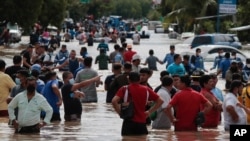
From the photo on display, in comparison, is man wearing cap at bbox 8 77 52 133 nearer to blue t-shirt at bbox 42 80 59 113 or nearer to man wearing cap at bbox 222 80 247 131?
blue t-shirt at bbox 42 80 59 113

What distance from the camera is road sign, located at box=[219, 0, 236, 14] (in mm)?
71750

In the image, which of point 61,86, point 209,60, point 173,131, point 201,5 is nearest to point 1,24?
point 209,60

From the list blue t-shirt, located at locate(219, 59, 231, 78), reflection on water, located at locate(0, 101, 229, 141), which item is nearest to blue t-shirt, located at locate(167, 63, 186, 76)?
reflection on water, located at locate(0, 101, 229, 141)

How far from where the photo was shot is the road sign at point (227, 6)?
71750mm

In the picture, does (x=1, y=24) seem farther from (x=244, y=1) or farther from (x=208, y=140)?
(x=208, y=140)

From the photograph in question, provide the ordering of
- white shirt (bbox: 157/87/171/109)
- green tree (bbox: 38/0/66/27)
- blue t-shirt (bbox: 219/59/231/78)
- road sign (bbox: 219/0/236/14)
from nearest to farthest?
white shirt (bbox: 157/87/171/109) < blue t-shirt (bbox: 219/59/231/78) < road sign (bbox: 219/0/236/14) < green tree (bbox: 38/0/66/27)

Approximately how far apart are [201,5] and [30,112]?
73738 millimetres

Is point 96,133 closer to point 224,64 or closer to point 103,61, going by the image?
point 224,64

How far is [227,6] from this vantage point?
72438 millimetres

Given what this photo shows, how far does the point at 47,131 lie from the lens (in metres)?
17.9

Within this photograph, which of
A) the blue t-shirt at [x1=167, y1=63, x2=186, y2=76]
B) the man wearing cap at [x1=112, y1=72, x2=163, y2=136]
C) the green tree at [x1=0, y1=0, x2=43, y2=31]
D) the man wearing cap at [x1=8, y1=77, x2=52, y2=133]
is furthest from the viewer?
the green tree at [x1=0, y1=0, x2=43, y2=31]

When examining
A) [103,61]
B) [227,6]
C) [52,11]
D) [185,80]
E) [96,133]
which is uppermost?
[227,6]

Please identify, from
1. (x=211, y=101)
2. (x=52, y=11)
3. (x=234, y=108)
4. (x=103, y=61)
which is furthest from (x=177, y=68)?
(x=52, y=11)

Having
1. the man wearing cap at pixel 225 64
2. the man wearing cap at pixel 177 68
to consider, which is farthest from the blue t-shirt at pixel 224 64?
the man wearing cap at pixel 177 68
